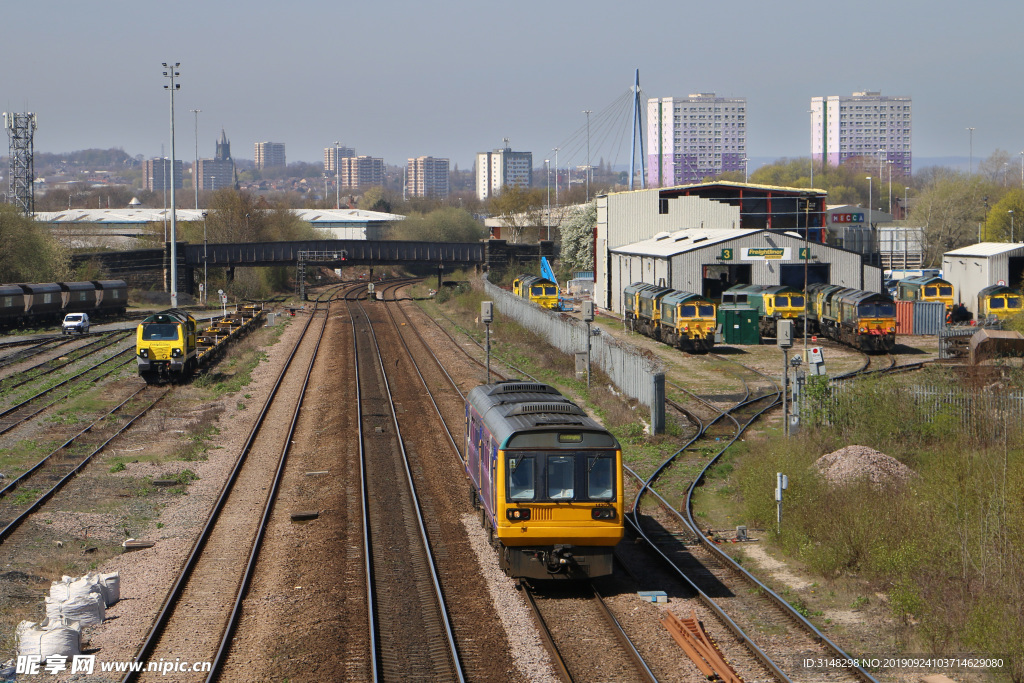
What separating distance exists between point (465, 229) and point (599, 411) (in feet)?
352

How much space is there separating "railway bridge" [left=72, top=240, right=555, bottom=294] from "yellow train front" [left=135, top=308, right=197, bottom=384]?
4653 centimetres

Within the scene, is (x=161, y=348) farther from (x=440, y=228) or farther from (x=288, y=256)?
(x=440, y=228)

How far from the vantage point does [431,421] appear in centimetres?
2891

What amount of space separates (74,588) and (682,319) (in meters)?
34.1

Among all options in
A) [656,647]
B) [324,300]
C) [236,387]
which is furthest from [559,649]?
[324,300]

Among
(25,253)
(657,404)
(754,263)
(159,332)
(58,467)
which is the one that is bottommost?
(58,467)

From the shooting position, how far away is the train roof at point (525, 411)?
13.9m

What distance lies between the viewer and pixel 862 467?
18.3 meters

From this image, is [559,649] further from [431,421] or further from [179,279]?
[179,279]

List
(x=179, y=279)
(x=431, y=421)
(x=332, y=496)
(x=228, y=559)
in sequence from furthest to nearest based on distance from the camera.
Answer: (x=179, y=279) → (x=431, y=421) → (x=332, y=496) → (x=228, y=559)

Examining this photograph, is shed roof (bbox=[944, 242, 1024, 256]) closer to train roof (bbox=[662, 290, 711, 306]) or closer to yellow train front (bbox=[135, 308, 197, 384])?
train roof (bbox=[662, 290, 711, 306])

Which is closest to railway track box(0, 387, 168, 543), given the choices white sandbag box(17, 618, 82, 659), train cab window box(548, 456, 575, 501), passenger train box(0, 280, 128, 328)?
white sandbag box(17, 618, 82, 659)

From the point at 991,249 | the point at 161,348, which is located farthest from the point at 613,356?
the point at 991,249

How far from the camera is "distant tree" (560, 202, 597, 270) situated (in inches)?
3905
